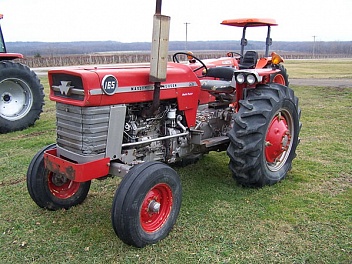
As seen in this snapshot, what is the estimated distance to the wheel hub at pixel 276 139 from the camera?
450 cm

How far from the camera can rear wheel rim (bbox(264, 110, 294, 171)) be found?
4.50 meters

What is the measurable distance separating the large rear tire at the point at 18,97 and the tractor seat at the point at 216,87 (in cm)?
460

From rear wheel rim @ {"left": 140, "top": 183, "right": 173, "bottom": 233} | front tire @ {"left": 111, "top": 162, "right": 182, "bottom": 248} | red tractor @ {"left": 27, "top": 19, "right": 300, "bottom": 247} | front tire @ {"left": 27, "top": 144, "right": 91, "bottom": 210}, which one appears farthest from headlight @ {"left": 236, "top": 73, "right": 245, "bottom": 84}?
front tire @ {"left": 27, "top": 144, "right": 91, "bottom": 210}

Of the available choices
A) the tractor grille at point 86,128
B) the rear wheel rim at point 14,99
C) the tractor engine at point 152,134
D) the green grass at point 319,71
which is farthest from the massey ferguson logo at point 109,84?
the green grass at point 319,71

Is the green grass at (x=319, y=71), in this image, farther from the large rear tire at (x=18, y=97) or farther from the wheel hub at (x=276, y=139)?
the wheel hub at (x=276, y=139)

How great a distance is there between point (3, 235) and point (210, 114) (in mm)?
2676

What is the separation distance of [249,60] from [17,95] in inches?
193

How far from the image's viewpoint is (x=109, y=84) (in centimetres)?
321

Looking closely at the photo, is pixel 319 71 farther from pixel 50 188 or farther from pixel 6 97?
pixel 50 188

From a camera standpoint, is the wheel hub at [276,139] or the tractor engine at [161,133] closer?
the tractor engine at [161,133]

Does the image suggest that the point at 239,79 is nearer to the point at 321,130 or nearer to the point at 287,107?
the point at 287,107

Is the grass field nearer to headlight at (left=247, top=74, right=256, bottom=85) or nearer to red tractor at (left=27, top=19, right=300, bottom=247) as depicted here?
red tractor at (left=27, top=19, right=300, bottom=247)

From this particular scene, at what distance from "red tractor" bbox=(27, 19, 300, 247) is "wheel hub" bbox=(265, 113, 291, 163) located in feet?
0.04

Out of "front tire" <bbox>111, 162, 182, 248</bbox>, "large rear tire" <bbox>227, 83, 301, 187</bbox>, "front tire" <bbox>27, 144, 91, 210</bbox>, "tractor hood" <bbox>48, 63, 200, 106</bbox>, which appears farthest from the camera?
"large rear tire" <bbox>227, 83, 301, 187</bbox>
